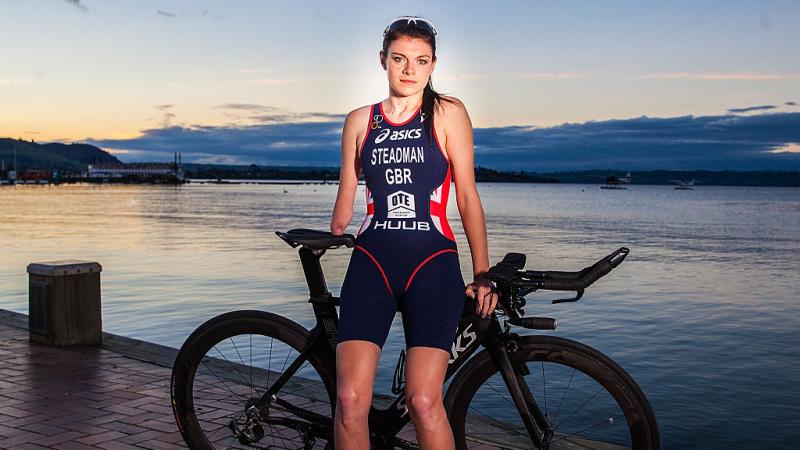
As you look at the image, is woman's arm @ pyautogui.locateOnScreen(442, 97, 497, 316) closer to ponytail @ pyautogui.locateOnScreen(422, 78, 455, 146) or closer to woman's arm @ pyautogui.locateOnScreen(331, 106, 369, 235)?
ponytail @ pyautogui.locateOnScreen(422, 78, 455, 146)

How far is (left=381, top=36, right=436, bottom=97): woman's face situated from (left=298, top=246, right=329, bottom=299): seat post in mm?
748

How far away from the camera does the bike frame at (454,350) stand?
3113mm

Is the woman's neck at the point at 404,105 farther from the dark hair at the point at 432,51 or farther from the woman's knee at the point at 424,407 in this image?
the woman's knee at the point at 424,407

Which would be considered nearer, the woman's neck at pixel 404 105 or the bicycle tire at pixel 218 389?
the woman's neck at pixel 404 105

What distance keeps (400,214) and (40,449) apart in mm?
2908

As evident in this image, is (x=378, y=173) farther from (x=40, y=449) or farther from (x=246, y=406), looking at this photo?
(x=40, y=449)

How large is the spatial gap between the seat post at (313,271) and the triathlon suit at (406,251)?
0.37m

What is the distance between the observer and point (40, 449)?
477 cm

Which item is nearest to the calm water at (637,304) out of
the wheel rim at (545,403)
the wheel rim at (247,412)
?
the wheel rim at (545,403)

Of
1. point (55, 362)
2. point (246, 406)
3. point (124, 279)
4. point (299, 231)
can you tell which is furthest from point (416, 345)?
point (124, 279)

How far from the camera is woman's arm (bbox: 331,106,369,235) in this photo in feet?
10.6

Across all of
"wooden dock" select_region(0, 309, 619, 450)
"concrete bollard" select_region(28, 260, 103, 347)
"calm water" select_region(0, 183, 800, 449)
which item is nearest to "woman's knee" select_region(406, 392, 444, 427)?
"wooden dock" select_region(0, 309, 619, 450)

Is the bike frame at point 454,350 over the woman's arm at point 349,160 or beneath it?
beneath

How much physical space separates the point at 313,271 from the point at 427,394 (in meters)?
0.83
